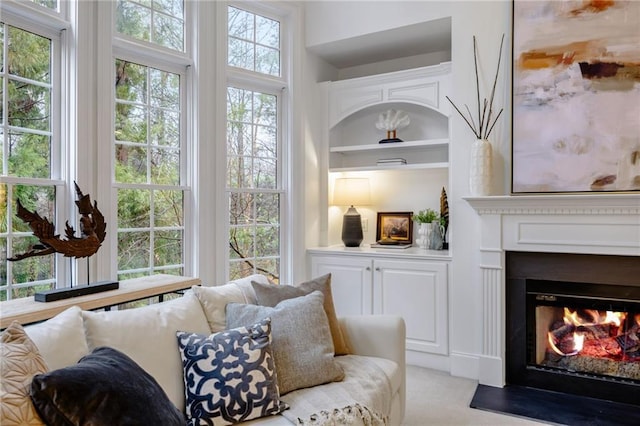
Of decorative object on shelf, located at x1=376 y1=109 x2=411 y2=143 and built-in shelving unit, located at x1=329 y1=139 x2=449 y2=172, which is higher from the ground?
decorative object on shelf, located at x1=376 y1=109 x2=411 y2=143

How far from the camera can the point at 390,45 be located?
12.6 feet

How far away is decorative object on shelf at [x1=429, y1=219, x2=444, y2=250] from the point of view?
11.8 feet

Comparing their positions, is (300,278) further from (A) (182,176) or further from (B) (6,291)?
(B) (6,291)

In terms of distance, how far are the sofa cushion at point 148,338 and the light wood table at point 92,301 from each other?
0.27 metres

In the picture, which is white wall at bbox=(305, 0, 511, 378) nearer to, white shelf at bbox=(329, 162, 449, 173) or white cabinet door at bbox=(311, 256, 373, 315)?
white shelf at bbox=(329, 162, 449, 173)

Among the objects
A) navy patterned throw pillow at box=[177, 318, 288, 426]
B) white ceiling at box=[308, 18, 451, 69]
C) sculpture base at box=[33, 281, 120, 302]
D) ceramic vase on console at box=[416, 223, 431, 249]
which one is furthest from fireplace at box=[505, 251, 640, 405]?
sculpture base at box=[33, 281, 120, 302]

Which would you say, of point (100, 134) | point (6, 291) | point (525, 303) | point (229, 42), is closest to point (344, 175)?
point (229, 42)

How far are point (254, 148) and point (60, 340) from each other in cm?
241

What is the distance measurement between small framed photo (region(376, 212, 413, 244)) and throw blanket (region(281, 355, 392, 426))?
2024mm

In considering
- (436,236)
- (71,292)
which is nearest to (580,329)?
(436,236)

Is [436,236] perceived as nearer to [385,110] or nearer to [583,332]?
[583,332]

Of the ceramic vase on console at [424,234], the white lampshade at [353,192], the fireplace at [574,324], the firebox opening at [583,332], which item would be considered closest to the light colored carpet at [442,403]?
the fireplace at [574,324]

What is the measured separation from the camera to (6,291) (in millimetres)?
2291

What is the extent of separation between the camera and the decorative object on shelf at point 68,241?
190 centimetres
